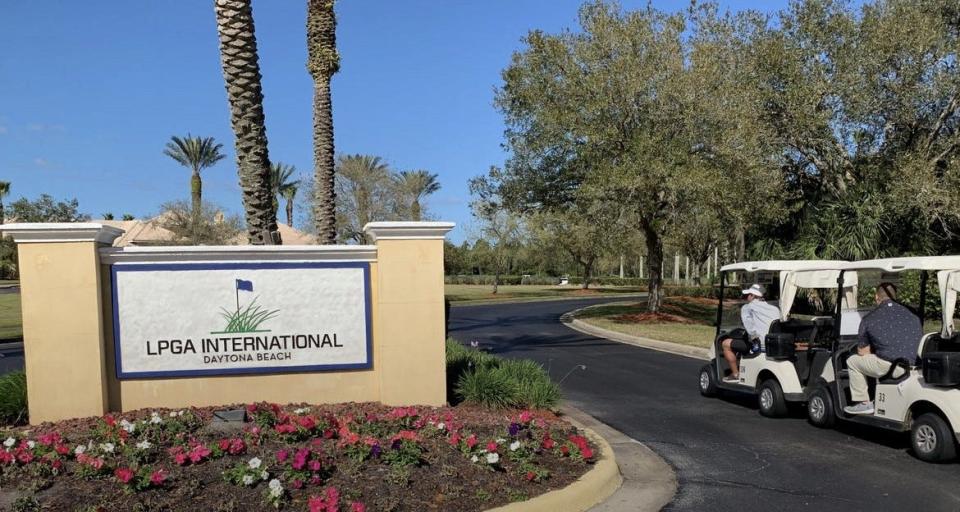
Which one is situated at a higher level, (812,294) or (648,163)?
(648,163)

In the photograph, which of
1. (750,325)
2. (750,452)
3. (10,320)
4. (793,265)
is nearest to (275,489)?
(750,452)

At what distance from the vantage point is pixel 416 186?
4603cm

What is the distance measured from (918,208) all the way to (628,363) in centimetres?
1271

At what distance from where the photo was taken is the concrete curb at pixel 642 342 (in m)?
14.7

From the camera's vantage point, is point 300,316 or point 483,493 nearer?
point 483,493

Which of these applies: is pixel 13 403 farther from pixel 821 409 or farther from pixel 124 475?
pixel 821 409

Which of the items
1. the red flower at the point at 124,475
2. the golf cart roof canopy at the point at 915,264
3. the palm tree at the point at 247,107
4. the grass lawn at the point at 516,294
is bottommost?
the grass lawn at the point at 516,294

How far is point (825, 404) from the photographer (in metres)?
7.71

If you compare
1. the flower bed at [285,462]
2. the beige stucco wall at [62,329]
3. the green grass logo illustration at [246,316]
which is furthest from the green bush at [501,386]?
the beige stucco wall at [62,329]

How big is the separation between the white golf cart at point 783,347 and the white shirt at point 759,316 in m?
0.08

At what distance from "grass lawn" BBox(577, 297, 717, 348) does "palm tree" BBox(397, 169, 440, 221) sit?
1787 cm

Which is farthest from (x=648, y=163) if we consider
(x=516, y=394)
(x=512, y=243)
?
(x=512, y=243)

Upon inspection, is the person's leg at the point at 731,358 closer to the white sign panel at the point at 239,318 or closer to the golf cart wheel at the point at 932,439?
the golf cart wheel at the point at 932,439

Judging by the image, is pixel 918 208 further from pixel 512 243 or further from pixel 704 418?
pixel 512 243
